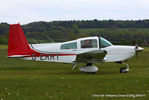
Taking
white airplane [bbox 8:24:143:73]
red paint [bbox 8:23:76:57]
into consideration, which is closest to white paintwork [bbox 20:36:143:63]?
white airplane [bbox 8:24:143:73]

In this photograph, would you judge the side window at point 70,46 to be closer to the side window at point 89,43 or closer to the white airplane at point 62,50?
the white airplane at point 62,50

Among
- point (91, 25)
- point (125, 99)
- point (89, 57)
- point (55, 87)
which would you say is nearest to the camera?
point (125, 99)

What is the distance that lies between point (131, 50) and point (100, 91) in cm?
660

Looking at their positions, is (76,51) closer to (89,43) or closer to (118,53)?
(89,43)

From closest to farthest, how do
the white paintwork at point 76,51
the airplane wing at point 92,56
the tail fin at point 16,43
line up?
the airplane wing at point 92,56 < the tail fin at point 16,43 < the white paintwork at point 76,51

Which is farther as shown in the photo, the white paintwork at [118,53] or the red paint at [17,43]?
the white paintwork at [118,53]

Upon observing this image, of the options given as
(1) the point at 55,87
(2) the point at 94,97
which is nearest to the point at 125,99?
(2) the point at 94,97

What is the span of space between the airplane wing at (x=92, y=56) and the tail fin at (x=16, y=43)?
2571 mm

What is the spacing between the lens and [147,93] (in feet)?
26.5

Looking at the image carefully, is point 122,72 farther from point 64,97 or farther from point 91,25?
point 91,25

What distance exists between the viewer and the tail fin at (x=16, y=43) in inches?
553

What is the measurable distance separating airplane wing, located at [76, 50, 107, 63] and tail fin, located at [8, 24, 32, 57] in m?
2.57

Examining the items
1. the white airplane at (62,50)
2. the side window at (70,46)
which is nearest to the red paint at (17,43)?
the white airplane at (62,50)

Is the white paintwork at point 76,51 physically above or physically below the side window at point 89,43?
below
